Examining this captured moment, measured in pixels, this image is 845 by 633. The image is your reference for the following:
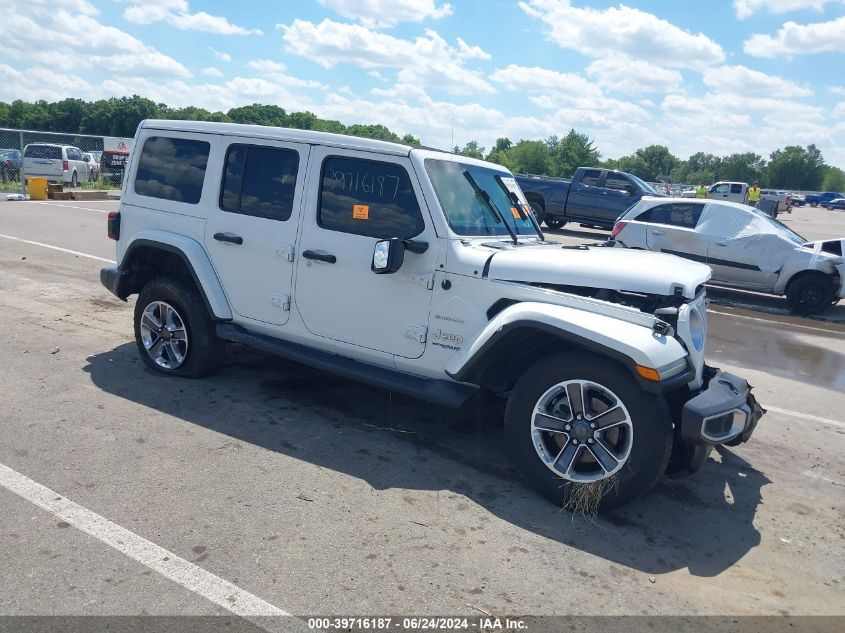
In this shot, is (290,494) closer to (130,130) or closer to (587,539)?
(587,539)

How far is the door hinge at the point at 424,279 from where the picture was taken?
14.7 feet

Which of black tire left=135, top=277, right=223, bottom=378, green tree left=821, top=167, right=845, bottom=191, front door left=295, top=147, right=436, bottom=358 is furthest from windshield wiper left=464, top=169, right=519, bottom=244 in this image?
green tree left=821, top=167, right=845, bottom=191

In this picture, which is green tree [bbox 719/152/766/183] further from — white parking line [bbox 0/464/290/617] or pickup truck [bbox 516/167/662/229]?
white parking line [bbox 0/464/290/617]

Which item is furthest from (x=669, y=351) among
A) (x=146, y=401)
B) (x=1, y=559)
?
(x=146, y=401)

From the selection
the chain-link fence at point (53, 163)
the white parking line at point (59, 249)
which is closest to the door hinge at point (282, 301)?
the white parking line at point (59, 249)

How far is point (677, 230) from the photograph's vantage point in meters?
12.1

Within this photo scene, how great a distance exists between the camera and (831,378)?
7.58 metres

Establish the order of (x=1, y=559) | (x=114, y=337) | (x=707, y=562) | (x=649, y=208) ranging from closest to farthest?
(x=1, y=559), (x=707, y=562), (x=114, y=337), (x=649, y=208)

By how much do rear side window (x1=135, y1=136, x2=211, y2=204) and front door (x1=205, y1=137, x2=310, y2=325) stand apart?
0.28 metres

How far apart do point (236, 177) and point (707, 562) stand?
4.08 m

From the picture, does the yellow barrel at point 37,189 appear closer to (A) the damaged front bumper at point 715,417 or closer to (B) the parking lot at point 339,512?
(B) the parking lot at point 339,512

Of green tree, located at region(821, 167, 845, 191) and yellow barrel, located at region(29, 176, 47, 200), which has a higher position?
green tree, located at region(821, 167, 845, 191)

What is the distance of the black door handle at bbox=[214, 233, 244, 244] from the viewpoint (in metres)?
5.26

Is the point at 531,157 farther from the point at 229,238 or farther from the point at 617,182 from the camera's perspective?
the point at 229,238
